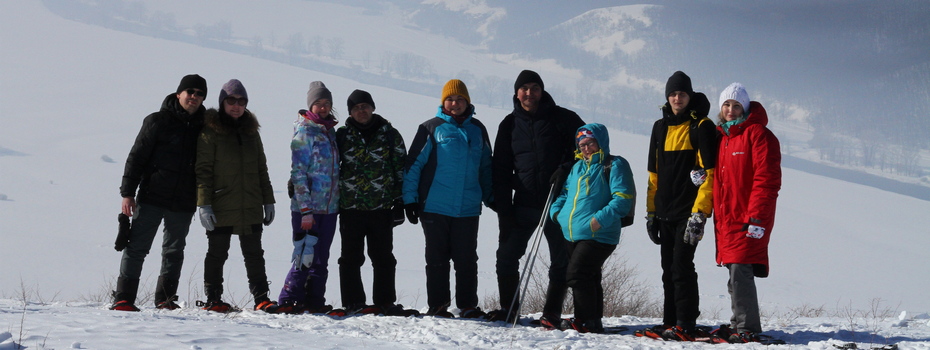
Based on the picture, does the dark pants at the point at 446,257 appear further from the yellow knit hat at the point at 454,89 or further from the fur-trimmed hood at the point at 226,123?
the fur-trimmed hood at the point at 226,123

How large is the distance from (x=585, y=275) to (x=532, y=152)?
108 cm

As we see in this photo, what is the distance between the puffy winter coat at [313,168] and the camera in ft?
18.6

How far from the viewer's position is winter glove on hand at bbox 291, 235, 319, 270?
5.66 metres

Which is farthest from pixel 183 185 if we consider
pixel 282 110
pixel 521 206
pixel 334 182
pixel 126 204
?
pixel 282 110

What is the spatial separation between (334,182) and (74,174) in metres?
56.6

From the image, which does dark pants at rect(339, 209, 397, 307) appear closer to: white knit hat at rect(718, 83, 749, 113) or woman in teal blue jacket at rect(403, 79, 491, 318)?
woman in teal blue jacket at rect(403, 79, 491, 318)

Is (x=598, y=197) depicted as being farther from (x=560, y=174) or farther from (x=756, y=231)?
(x=756, y=231)

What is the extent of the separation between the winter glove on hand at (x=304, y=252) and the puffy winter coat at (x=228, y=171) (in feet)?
1.34

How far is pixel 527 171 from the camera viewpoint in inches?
222

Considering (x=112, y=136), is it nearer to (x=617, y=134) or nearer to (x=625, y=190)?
(x=617, y=134)

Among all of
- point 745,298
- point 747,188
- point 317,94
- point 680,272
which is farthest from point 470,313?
point 747,188

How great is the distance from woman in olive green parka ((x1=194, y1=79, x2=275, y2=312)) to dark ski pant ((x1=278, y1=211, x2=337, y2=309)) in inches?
8.9

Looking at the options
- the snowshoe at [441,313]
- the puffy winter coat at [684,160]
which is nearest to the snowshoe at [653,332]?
the puffy winter coat at [684,160]

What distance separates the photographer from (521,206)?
5.73m
